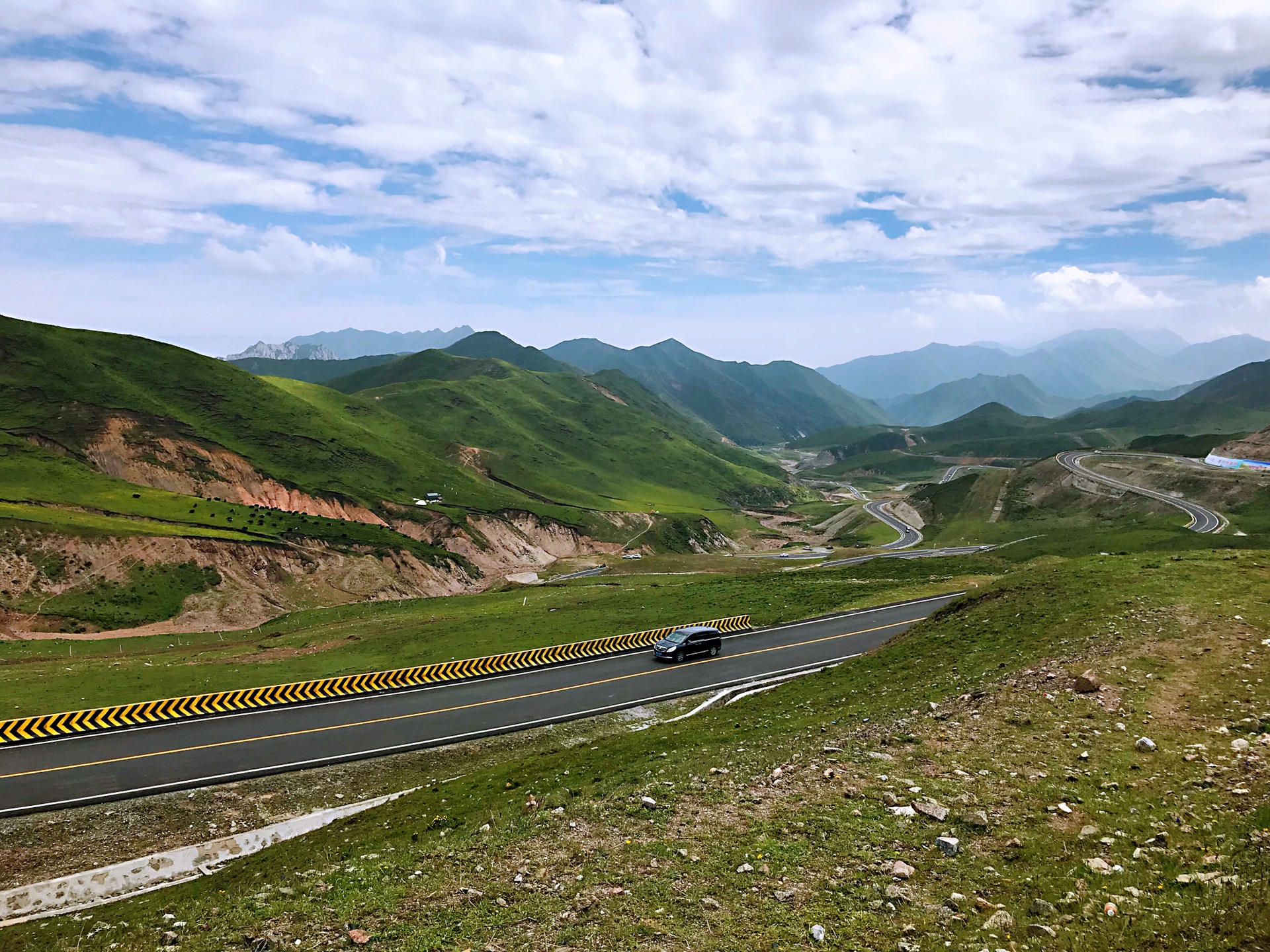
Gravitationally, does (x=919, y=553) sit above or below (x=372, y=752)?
below

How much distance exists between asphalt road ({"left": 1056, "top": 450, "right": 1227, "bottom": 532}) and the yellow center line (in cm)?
7067

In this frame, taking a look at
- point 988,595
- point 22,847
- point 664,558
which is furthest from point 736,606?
point 664,558

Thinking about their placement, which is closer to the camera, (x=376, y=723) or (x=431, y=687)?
(x=376, y=723)

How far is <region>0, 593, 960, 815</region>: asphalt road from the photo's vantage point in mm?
26812

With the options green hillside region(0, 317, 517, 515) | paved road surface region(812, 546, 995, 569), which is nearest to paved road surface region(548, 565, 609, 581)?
paved road surface region(812, 546, 995, 569)

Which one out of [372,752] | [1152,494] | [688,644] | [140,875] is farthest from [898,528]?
[140,875]

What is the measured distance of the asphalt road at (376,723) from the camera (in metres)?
26.8

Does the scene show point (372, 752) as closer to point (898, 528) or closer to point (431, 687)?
point (431, 687)

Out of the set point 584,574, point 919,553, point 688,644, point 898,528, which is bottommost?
point 584,574

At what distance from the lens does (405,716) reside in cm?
3353

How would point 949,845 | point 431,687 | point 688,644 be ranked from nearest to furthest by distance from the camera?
point 949,845 < point 431,687 < point 688,644

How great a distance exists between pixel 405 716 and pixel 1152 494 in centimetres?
12656

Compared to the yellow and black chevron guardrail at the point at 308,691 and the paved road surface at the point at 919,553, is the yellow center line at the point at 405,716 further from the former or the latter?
the paved road surface at the point at 919,553

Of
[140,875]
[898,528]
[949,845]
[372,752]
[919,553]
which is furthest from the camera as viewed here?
[898,528]
